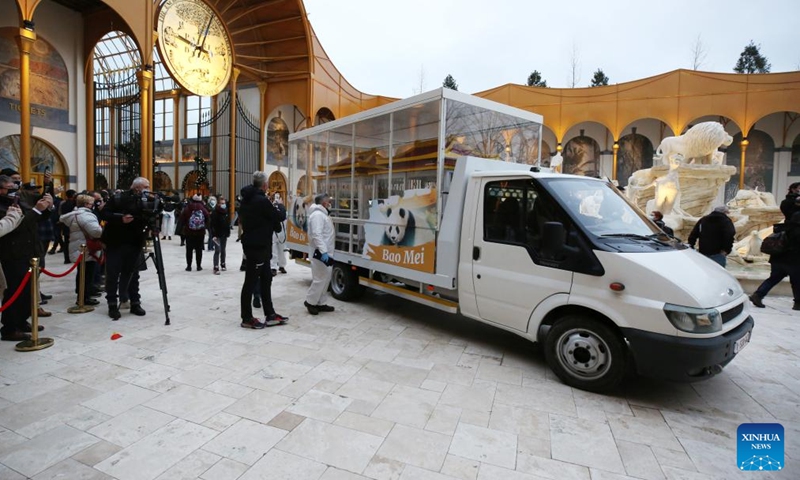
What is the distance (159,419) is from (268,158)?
20.4 metres

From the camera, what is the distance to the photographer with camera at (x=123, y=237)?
5473 millimetres

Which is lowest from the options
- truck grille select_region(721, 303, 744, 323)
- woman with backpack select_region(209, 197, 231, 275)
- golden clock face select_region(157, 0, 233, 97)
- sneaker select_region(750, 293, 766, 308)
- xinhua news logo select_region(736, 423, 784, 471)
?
sneaker select_region(750, 293, 766, 308)

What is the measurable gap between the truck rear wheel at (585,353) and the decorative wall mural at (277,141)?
20.7m

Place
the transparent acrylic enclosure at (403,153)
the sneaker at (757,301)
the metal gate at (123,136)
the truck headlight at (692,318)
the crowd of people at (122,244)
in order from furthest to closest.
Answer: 1. the metal gate at (123,136)
2. the sneaker at (757,301)
3. the transparent acrylic enclosure at (403,153)
4. the crowd of people at (122,244)
5. the truck headlight at (692,318)

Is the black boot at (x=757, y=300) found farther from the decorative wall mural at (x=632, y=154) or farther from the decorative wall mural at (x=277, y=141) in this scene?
the decorative wall mural at (x=632, y=154)

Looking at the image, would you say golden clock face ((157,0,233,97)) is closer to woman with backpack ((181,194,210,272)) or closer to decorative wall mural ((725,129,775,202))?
woman with backpack ((181,194,210,272))

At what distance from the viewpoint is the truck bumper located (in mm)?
3137

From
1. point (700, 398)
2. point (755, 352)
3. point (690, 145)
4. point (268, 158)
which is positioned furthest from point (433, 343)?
point (268, 158)

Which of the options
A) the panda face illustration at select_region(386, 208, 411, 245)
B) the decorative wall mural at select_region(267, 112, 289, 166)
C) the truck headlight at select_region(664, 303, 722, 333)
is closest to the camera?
the truck headlight at select_region(664, 303, 722, 333)

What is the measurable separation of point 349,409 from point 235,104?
1845cm

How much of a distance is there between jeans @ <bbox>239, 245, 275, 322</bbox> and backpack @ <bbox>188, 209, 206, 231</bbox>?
4.39 meters

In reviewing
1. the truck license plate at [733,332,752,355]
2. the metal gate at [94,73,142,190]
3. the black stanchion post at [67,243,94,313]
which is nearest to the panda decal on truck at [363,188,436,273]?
the truck license plate at [733,332,752,355]

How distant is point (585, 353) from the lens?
3.68 meters

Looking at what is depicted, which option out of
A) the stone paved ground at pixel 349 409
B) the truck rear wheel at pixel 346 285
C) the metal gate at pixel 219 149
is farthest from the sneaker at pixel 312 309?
the metal gate at pixel 219 149
